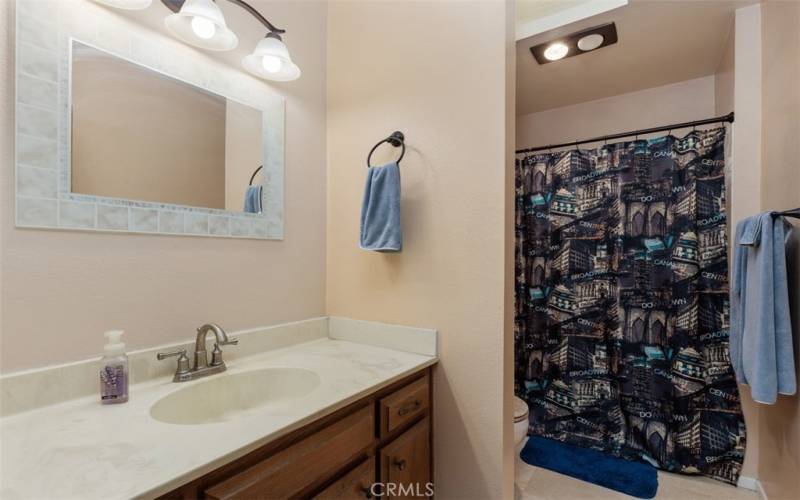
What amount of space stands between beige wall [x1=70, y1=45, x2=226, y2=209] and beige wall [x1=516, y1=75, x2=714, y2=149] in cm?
249

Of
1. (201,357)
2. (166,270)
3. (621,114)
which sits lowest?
(201,357)

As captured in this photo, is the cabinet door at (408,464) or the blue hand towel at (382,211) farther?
the blue hand towel at (382,211)

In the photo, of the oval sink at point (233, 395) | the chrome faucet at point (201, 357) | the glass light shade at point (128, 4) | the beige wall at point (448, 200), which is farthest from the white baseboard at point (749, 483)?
the glass light shade at point (128, 4)

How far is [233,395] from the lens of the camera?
1205 mm

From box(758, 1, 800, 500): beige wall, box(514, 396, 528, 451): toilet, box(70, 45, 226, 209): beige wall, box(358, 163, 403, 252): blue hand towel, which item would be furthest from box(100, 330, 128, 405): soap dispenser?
box(758, 1, 800, 500): beige wall

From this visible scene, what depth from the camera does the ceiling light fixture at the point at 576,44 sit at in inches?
76.5

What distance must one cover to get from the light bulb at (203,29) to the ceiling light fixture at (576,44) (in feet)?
5.74

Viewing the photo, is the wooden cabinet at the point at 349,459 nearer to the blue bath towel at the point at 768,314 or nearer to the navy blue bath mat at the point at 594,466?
the navy blue bath mat at the point at 594,466

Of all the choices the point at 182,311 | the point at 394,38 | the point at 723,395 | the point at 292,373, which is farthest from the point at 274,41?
the point at 723,395

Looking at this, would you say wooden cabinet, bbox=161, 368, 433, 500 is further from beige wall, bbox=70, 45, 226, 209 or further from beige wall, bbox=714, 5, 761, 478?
beige wall, bbox=714, 5, 761, 478

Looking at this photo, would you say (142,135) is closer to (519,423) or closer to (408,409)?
(408,409)

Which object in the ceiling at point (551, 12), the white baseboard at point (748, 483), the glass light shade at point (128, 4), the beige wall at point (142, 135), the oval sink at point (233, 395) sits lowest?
the white baseboard at point (748, 483)

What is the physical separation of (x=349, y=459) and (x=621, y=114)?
291 centimetres

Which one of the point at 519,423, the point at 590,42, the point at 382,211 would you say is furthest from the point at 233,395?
the point at 590,42
